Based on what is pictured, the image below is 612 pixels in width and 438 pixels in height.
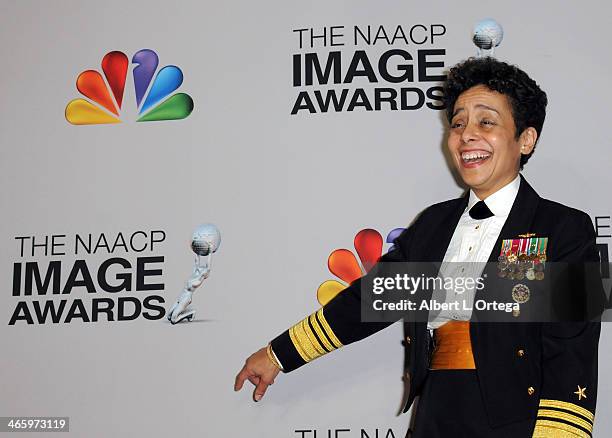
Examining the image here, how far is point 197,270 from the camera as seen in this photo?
2533 mm

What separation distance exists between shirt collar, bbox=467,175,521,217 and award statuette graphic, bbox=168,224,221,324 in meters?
0.87

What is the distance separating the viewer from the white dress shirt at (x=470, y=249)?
6.30 ft

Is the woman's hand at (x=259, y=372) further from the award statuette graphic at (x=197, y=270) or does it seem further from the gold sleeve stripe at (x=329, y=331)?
the award statuette graphic at (x=197, y=270)

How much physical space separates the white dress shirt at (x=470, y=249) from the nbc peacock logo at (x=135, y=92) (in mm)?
1029

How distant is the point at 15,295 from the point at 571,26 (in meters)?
1.87

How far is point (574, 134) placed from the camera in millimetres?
2480

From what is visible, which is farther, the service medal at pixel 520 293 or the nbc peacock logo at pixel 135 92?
the nbc peacock logo at pixel 135 92

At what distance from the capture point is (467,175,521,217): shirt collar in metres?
2.00

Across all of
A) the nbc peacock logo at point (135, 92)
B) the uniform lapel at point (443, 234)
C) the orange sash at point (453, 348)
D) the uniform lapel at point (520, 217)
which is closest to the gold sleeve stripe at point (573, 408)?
the orange sash at point (453, 348)

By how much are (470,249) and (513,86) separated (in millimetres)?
406

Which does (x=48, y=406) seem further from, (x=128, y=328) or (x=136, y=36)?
(x=136, y=36)

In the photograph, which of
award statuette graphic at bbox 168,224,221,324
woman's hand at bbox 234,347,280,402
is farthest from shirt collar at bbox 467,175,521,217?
award statuette graphic at bbox 168,224,221,324

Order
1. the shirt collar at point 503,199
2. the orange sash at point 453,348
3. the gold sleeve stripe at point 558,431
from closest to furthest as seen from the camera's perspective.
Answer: the gold sleeve stripe at point 558,431
the orange sash at point 453,348
the shirt collar at point 503,199

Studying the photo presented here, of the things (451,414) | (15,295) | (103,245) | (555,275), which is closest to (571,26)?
(555,275)
